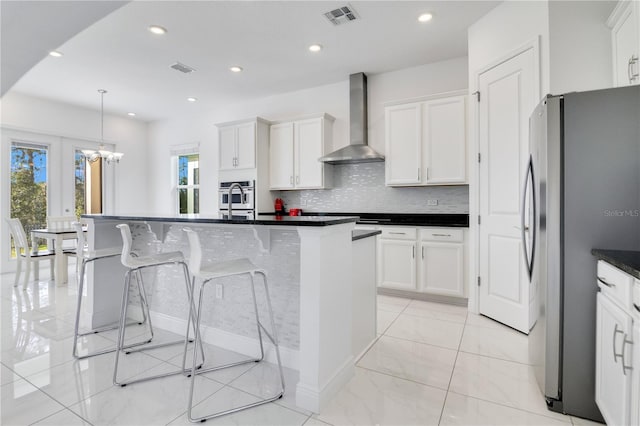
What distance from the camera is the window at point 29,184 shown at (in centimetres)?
522

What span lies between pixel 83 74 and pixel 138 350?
13.5 feet

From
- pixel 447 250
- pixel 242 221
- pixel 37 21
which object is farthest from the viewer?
pixel 447 250

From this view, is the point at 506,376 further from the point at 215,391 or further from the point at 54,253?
the point at 54,253

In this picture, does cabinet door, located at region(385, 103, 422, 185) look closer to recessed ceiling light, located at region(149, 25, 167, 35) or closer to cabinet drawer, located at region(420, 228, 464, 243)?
cabinet drawer, located at region(420, 228, 464, 243)

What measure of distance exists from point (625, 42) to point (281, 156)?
394 cm

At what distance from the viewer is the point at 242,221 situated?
1.81m

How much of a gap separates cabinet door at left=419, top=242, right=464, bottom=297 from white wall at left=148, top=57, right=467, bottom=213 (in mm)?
1717

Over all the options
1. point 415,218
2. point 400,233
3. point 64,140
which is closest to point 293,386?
point 400,233

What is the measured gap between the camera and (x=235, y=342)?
7.77ft

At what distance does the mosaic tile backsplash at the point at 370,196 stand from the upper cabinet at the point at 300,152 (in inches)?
11.8

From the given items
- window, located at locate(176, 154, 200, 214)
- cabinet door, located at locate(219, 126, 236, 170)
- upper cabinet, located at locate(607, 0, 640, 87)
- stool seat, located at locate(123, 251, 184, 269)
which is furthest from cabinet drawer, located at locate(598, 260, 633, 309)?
window, located at locate(176, 154, 200, 214)

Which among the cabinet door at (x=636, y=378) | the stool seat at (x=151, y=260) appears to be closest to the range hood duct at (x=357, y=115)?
the stool seat at (x=151, y=260)

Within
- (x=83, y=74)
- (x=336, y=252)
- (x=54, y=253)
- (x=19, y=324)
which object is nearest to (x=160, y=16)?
(x=83, y=74)

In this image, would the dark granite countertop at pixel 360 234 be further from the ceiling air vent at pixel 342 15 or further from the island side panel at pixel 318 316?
the ceiling air vent at pixel 342 15
